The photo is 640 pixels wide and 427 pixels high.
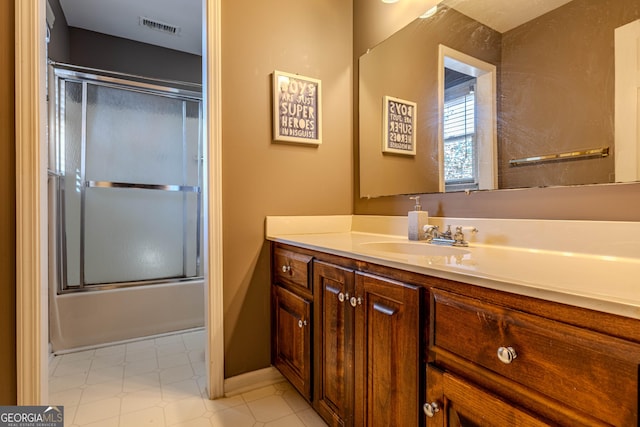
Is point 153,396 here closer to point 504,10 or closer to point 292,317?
point 292,317

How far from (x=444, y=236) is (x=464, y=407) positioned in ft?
2.18

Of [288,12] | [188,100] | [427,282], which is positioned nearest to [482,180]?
[427,282]

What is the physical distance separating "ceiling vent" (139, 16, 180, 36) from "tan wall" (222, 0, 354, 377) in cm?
137

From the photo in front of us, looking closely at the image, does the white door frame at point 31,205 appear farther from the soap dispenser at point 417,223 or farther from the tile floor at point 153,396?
the soap dispenser at point 417,223

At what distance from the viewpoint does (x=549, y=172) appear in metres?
0.98

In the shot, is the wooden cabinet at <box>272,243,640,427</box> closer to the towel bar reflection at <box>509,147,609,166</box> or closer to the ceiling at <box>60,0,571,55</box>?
the towel bar reflection at <box>509,147,609,166</box>

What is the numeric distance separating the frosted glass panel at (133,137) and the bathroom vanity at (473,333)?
1863 millimetres

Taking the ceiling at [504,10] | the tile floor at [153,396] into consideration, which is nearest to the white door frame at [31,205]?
the tile floor at [153,396]

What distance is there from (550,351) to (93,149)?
9.25ft

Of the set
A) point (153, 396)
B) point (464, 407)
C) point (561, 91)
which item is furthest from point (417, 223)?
point (153, 396)

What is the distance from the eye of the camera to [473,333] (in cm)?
64

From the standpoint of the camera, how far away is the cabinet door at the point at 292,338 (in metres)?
1.26

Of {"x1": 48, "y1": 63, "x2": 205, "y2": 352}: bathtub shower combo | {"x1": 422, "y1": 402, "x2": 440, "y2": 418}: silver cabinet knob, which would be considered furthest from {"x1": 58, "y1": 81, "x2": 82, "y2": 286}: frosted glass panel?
{"x1": 422, "y1": 402, "x2": 440, "y2": 418}: silver cabinet knob

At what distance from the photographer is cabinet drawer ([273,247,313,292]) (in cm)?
126
